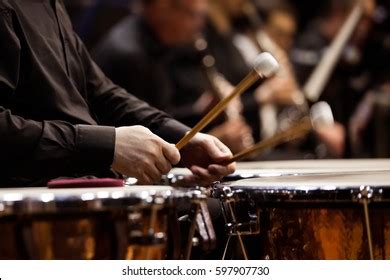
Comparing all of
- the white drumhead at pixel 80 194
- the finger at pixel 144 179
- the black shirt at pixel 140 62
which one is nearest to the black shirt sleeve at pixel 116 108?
the finger at pixel 144 179

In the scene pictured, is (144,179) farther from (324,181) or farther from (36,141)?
(324,181)

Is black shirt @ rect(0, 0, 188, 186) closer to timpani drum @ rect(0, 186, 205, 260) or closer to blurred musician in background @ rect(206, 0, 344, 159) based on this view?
timpani drum @ rect(0, 186, 205, 260)

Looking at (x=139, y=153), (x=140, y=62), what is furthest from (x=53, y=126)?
(x=140, y=62)

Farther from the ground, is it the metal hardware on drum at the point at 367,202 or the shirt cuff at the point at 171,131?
the shirt cuff at the point at 171,131

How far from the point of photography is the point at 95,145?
5.06 ft

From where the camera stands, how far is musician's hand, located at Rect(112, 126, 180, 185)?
5.10 feet

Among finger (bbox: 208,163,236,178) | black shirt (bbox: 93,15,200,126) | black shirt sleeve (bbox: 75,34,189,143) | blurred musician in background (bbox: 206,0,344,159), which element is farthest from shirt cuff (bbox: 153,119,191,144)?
blurred musician in background (bbox: 206,0,344,159)

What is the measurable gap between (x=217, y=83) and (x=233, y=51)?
20.7 inches

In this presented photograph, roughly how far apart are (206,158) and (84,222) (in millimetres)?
564

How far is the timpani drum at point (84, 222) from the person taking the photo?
1273mm

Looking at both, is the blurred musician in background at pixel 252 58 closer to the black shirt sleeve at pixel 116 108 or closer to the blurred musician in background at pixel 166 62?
the blurred musician in background at pixel 166 62

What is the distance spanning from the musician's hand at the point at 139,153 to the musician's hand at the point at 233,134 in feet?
6.10

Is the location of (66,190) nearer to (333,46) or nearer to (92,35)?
(92,35)

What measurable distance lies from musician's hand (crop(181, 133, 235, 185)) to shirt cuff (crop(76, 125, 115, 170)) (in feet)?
1.02
